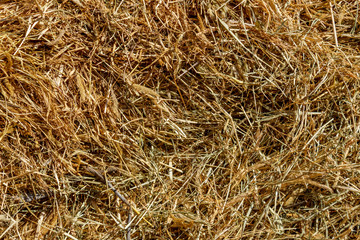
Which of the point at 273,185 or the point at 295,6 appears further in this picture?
the point at 295,6

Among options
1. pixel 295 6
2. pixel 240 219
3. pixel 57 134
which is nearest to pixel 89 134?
pixel 57 134

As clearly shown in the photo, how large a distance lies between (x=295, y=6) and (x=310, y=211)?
878 mm

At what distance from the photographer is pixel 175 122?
71.5 inches

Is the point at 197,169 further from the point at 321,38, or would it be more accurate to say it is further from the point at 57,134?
the point at 321,38

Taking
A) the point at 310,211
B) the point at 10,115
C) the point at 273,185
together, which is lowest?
the point at 310,211

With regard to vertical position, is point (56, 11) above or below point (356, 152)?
above

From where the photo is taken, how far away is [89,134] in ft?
5.75

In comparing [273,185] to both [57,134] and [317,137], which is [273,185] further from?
[57,134]

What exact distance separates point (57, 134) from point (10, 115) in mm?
190

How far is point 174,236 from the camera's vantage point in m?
1.72

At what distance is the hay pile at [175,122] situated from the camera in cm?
170

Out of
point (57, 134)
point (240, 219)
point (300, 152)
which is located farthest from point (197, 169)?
point (57, 134)

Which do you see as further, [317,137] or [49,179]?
[317,137]

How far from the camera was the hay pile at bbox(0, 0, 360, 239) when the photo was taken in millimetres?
1704
